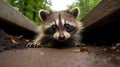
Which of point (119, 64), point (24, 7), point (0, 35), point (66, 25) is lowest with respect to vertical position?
point (119, 64)

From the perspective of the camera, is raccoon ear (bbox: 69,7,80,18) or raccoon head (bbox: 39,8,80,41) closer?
raccoon head (bbox: 39,8,80,41)

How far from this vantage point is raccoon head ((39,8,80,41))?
4204mm

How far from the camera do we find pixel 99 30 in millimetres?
4691

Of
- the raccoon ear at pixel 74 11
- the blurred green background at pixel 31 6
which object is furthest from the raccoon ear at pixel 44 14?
the blurred green background at pixel 31 6

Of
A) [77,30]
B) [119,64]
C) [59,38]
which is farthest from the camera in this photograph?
[77,30]

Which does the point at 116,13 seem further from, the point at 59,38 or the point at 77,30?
the point at 77,30

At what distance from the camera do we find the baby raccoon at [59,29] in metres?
4.28

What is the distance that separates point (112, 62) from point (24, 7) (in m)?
8.33

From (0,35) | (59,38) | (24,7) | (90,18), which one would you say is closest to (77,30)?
(90,18)

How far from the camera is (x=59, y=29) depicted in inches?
168

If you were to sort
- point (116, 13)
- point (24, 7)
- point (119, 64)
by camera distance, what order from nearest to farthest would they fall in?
1. point (119, 64)
2. point (116, 13)
3. point (24, 7)

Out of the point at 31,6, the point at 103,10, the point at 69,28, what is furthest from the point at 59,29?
the point at 31,6

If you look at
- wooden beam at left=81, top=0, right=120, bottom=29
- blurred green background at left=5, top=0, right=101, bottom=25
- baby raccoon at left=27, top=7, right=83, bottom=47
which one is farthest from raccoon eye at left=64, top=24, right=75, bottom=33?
blurred green background at left=5, top=0, right=101, bottom=25

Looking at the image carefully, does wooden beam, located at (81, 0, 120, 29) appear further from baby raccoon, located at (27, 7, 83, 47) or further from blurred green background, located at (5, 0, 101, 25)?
blurred green background, located at (5, 0, 101, 25)
